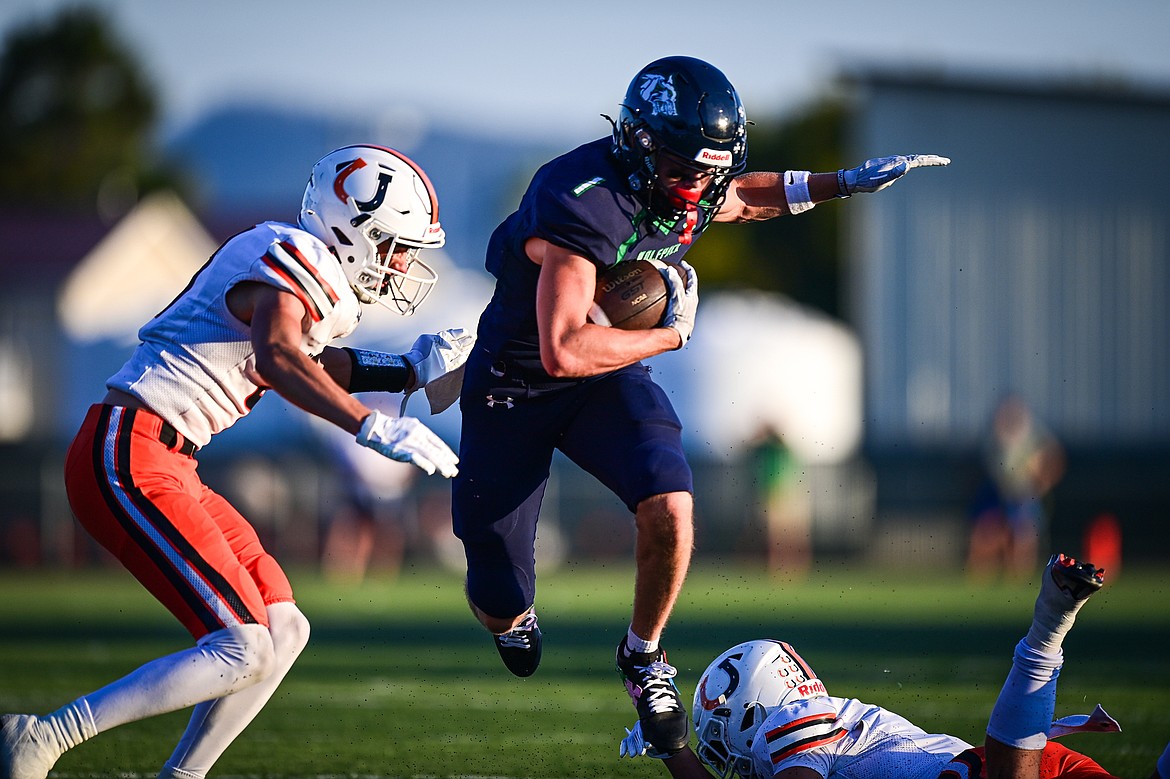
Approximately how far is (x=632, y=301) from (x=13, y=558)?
46.6ft

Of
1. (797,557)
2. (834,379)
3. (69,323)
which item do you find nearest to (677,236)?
(797,557)

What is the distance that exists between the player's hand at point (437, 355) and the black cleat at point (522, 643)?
891 millimetres

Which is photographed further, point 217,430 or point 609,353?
point 609,353

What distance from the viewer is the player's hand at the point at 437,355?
190 inches

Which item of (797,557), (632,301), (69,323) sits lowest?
(797,557)

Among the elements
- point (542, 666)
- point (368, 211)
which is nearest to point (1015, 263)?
point (542, 666)

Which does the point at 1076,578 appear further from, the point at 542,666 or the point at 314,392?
the point at 542,666

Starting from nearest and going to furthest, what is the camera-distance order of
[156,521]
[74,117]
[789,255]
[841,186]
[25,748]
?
[25,748]
[156,521]
[841,186]
[789,255]
[74,117]

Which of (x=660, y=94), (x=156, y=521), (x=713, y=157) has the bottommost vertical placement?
(x=156, y=521)

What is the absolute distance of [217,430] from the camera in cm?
410

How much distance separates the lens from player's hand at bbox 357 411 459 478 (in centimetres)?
366

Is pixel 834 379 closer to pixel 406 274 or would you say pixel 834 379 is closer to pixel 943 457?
pixel 943 457

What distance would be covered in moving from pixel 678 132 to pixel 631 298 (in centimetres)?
52

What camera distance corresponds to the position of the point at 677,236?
470cm
